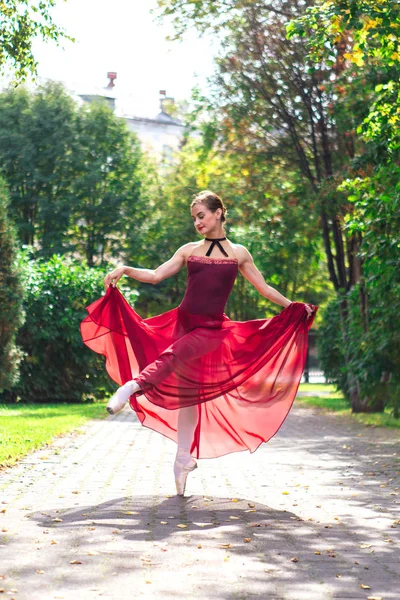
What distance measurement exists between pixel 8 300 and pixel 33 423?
4.66 m

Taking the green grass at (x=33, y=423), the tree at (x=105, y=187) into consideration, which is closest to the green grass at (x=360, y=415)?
the green grass at (x=33, y=423)

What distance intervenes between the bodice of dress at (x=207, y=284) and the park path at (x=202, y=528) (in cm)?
152

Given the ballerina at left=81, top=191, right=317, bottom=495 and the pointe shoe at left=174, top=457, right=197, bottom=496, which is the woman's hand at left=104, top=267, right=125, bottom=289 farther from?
the pointe shoe at left=174, top=457, right=197, bottom=496

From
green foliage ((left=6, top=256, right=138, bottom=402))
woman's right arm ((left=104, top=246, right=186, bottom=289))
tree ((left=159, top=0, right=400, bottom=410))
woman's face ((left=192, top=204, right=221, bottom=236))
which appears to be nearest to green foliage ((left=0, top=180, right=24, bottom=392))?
green foliage ((left=6, top=256, right=138, bottom=402))

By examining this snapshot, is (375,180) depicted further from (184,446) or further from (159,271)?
(184,446)

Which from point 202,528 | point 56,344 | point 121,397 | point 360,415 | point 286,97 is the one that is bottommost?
point 360,415

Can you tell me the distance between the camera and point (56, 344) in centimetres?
2562

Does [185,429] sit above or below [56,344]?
below

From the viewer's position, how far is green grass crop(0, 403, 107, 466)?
40.4ft

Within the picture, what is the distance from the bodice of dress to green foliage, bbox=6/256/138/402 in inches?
652

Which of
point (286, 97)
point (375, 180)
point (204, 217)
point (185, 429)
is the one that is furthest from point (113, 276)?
point (286, 97)

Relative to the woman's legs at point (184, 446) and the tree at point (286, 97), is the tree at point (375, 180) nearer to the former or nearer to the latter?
the tree at point (286, 97)

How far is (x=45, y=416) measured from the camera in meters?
19.4

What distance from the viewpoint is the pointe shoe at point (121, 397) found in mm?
7672
